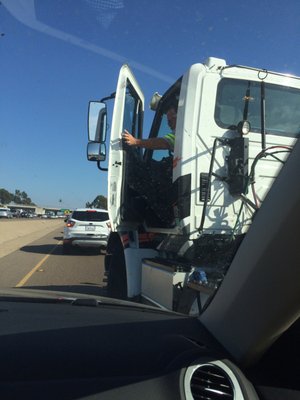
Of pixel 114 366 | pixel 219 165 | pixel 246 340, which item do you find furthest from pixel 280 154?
pixel 114 366

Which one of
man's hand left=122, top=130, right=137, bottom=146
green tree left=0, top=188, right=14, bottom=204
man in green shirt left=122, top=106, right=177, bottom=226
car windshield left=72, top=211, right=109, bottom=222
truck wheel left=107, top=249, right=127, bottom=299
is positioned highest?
green tree left=0, top=188, right=14, bottom=204

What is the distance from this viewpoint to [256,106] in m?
5.03

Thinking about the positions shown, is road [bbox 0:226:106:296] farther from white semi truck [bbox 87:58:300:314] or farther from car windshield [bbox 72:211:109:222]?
white semi truck [bbox 87:58:300:314]

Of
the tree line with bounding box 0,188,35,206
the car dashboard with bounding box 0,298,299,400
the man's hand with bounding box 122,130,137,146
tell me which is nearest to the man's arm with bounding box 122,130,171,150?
the man's hand with bounding box 122,130,137,146

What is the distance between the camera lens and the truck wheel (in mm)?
6371

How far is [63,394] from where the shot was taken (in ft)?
5.46

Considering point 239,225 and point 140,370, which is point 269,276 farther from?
point 239,225

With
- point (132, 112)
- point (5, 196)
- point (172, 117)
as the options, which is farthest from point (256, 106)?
point (5, 196)

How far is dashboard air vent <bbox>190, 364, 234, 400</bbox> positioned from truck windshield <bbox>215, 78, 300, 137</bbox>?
341 centimetres

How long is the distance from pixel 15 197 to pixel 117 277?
180 meters

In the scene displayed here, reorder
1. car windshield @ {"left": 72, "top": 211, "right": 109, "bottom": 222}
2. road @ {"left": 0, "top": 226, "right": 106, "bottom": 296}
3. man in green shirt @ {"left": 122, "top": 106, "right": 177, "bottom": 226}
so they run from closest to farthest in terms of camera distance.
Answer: man in green shirt @ {"left": 122, "top": 106, "right": 177, "bottom": 226} → road @ {"left": 0, "top": 226, "right": 106, "bottom": 296} → car windshield @ {"left": 72, "top": 211, "right": 109, "bottom": 222}

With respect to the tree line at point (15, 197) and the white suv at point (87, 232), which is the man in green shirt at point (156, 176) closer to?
the white suv at point (87, 232)

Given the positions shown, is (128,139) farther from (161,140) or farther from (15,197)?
(15,197)

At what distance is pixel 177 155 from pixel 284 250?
334cm
